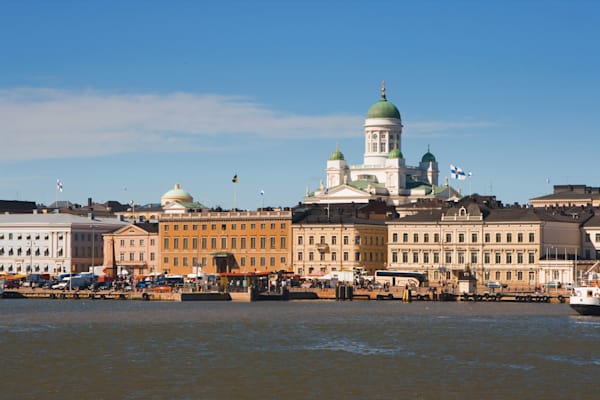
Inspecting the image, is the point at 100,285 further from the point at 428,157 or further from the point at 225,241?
the point at 428,157

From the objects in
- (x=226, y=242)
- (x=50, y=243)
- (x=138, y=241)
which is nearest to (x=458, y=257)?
(x=226, y=242)

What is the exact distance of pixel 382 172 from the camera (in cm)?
A: 18425

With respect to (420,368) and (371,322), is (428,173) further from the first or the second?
(420,368)

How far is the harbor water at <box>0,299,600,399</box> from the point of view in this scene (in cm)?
4834

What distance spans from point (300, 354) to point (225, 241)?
81.5 meters

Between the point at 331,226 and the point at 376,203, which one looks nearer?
the point at 331,226

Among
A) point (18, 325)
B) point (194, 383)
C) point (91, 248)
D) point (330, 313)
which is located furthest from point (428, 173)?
point (194, 383)

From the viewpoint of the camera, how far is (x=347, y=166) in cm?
19175

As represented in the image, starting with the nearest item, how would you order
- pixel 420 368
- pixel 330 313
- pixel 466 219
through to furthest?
pixel 420 368 → pixel 330 313 → pixel 466 219

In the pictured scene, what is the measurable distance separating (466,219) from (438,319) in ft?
156

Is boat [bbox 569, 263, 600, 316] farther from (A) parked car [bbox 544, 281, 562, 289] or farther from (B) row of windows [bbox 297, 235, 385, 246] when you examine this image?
(B) row of windows [bbox 297, 235, 385, 246]

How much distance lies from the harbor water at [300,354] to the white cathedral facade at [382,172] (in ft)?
286

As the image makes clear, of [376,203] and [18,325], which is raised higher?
[376,203]

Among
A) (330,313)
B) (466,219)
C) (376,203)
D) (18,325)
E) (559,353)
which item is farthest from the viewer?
(376,203)
